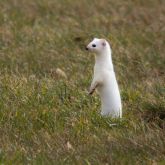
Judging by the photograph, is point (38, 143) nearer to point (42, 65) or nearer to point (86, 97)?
point (86, 97)

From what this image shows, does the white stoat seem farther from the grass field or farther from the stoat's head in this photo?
the grass field

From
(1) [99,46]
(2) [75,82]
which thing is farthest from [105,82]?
(2) [75,82]

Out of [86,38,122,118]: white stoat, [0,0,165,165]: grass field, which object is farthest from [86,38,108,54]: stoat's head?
[0,0,165,165]: grass field

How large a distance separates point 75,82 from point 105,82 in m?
1.59

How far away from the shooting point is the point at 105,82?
6.92m

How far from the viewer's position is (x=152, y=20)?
484 inches

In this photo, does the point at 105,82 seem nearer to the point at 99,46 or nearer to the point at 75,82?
the point at 99,46

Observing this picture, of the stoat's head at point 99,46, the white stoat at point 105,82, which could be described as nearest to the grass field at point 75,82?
the white stoat at point 105,82

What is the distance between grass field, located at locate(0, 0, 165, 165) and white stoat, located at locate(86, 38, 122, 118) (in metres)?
0.12

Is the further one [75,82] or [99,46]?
[75,82]

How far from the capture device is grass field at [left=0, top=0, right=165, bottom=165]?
20.4 ft

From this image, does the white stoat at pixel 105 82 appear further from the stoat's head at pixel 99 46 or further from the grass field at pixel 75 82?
the grass field at pixel 75 82

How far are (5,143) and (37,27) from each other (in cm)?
498

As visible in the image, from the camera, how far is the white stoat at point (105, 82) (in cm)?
693
